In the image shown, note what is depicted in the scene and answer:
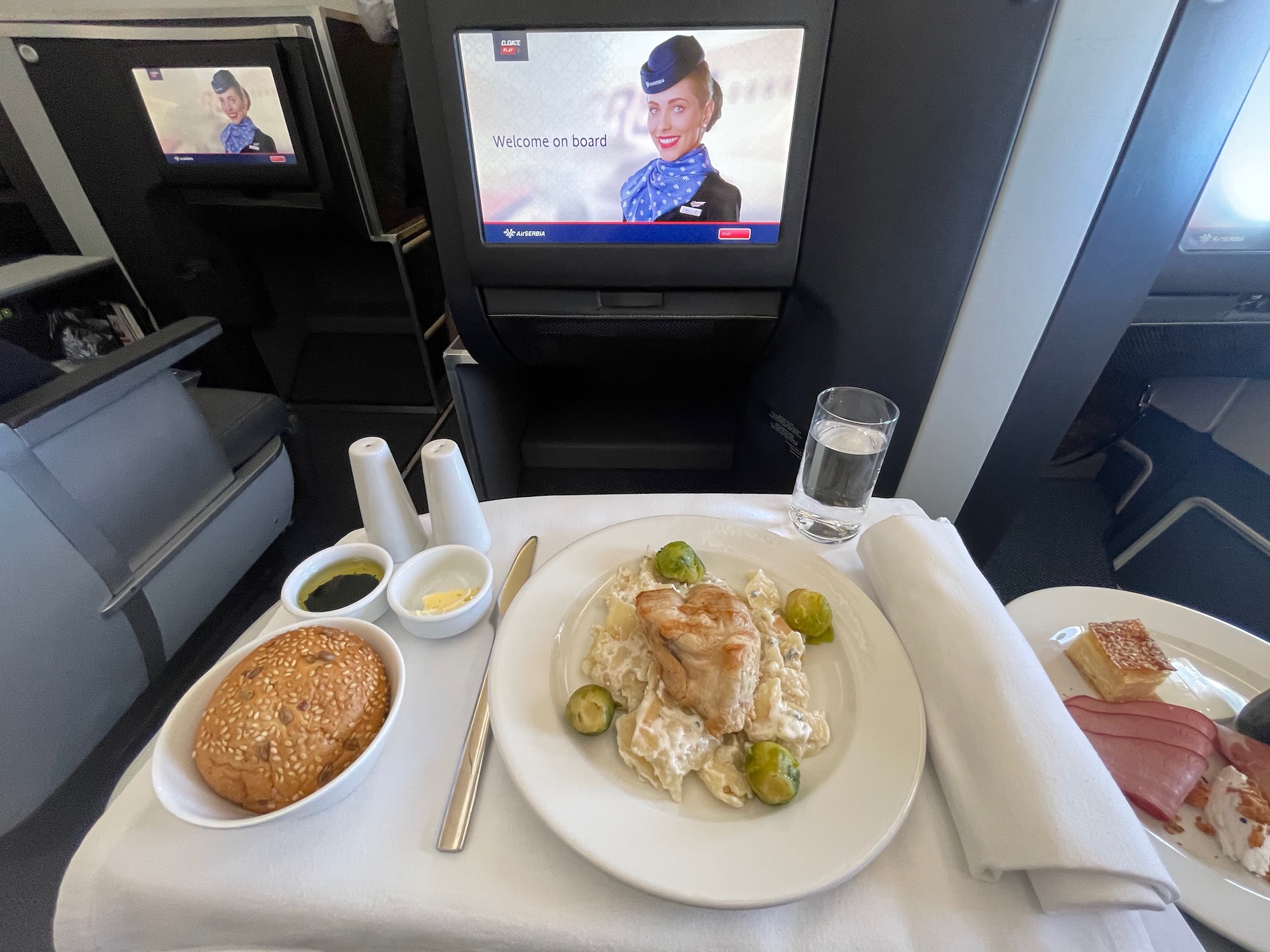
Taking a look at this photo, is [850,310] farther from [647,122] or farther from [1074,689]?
[1074,689]

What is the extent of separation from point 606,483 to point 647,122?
1124 mm

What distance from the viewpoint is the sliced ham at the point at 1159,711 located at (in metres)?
0.58

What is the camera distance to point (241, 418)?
1.49 meters

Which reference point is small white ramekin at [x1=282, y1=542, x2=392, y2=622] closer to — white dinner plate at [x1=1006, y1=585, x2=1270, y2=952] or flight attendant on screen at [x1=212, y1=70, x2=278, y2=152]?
white dinner plate at [x1=1006, y1=585, x2=1270, y2=952]

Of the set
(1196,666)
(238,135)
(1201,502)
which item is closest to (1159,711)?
(1196,666)

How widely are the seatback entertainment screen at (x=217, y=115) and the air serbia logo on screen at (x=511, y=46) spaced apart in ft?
4.26

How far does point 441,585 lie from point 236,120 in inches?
70.7

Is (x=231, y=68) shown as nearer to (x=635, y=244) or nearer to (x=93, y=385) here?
(x=93, y=385)

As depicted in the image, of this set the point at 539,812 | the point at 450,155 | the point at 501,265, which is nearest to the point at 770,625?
the point at 539,812

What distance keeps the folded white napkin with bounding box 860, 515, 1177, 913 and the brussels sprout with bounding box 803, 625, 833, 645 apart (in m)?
0.07

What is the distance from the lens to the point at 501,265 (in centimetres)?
89

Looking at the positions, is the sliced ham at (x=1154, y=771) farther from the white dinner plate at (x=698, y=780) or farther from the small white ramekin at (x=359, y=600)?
the small white ramekin at (x=359, y=600)

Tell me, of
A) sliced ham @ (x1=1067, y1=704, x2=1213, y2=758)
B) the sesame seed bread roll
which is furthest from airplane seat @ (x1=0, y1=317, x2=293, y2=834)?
sliced ham @ (x1=1067, y1=704, x2=1213, y2=758)

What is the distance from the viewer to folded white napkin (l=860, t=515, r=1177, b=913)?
0.40 metres
